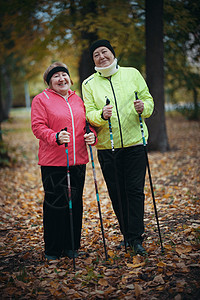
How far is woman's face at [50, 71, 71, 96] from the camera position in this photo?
120 inches

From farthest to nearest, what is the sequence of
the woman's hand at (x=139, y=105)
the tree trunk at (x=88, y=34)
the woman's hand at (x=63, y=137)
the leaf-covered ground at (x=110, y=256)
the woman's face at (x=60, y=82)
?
the tree trunk at (x=88, y=34) < the woman's face at (x=60, y=82) < the woman's hand at (x=139, y=105) < the woman's hand at (x=63, y=137) < the leaf-covered ground at (x=110, y=256)

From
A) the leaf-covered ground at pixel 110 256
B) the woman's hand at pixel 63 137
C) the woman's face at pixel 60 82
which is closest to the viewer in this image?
the leaf-covered ground at pixel 110 256

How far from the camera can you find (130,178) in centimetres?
313

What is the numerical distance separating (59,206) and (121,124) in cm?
112

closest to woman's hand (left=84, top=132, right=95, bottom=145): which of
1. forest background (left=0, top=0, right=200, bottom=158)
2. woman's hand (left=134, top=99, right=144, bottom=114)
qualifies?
woman's hand (left=134, top=99, right=144, bottom=114)

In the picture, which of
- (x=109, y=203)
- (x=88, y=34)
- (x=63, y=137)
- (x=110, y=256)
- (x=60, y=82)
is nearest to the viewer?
(x=63, y=137)

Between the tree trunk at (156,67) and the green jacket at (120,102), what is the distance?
137 inches

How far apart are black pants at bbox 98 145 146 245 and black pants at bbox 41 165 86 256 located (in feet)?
1.04

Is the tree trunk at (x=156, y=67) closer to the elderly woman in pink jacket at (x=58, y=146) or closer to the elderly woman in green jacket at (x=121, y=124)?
the elderly woman in green jacket at (x=121, y=124)

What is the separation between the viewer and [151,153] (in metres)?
7.89

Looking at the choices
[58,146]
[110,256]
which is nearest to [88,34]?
[58,146]

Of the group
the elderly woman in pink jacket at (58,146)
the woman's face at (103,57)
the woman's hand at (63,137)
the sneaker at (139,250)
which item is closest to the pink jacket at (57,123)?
the elderly woman in pink jacket at (58,146)

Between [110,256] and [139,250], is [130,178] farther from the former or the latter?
[110,256]

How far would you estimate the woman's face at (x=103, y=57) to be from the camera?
3043 mm
